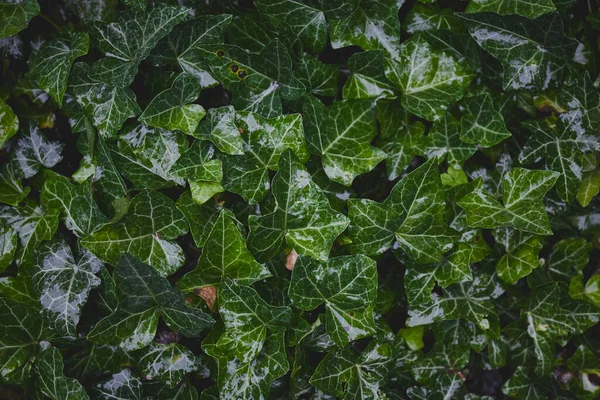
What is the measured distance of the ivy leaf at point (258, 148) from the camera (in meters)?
1.16

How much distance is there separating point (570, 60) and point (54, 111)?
4.41 feet

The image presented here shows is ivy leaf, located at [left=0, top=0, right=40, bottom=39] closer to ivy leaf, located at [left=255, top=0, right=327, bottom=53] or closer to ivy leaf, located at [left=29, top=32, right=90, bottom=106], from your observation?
ivy leaf, located at [left=29, top=32, right=90, bottom=106]

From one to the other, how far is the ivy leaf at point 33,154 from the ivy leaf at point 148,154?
7.1 inches

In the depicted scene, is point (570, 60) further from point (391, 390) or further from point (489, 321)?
point (391, 390)

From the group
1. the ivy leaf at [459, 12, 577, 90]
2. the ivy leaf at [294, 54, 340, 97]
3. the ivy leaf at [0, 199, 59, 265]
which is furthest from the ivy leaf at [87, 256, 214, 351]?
the ivy leaf at [459, 12, 577, 90]

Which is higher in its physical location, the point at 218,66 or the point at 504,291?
the point at 218,66

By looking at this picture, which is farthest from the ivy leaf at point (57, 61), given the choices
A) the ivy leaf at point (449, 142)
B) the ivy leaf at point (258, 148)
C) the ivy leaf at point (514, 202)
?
the ivy leaf at point (514, 202)

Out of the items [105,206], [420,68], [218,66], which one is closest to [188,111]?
[218,66]

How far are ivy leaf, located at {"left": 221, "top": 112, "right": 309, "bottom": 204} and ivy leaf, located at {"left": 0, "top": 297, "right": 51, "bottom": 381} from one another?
0.57 meters

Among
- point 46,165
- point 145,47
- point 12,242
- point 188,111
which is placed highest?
point 145,47

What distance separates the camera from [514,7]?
1207mm

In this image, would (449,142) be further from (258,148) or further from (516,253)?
(258,148)

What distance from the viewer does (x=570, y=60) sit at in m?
1.37

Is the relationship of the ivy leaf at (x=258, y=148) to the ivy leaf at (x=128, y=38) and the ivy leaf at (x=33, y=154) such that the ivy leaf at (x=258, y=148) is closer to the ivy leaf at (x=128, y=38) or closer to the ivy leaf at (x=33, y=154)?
the ivy leaf at (x=128, y=38)
